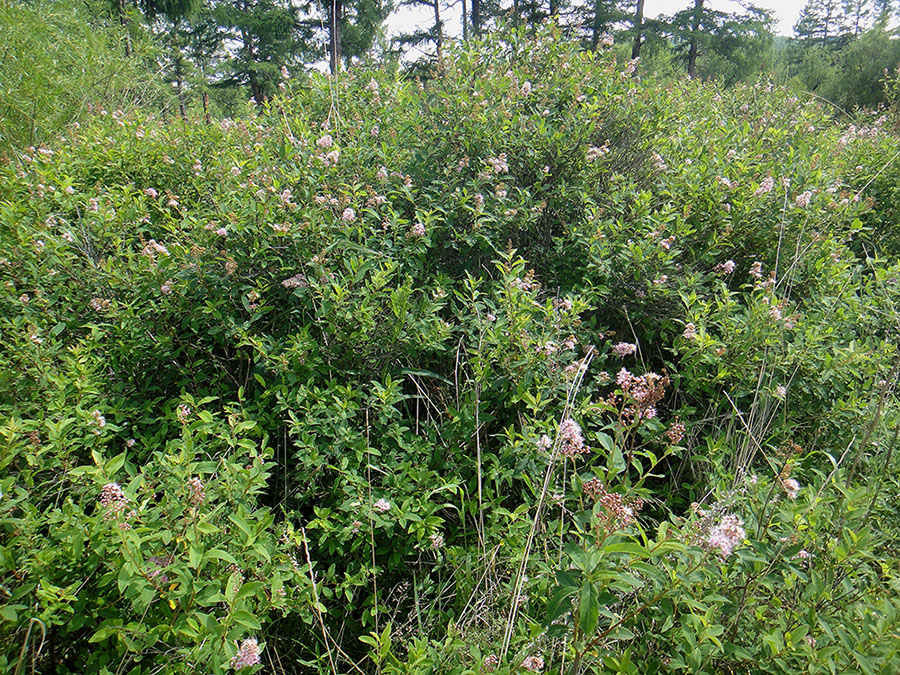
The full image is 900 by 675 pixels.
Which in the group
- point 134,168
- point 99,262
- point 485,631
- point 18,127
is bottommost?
point 485,631

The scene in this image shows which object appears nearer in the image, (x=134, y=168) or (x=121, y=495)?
(x=121, y=495)

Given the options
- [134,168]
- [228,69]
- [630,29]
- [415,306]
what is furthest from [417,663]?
[228,69]

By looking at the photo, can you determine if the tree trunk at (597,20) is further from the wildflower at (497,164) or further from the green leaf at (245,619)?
the green leaf at (245,619)

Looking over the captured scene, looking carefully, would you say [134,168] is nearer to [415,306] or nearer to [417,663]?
[415,306]

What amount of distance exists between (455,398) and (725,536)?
1270 mm

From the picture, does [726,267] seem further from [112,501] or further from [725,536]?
[112,501]

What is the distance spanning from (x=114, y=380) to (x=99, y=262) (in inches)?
29.2

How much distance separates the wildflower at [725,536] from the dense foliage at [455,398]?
39 mm

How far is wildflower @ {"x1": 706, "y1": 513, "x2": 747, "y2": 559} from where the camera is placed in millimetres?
1128

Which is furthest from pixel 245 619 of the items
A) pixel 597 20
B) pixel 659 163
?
pixel 597 20

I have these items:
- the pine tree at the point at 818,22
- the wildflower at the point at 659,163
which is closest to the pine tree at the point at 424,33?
the wildflower at the point at 659,163

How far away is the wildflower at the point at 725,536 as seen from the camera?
113 centimetres

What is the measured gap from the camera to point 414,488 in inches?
72.2

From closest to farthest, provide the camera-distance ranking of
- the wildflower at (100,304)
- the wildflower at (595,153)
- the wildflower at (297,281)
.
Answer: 1. the wildflower at (297,281)
2. the wildflower at (100,304)
3. the wildflower at (595,153)
